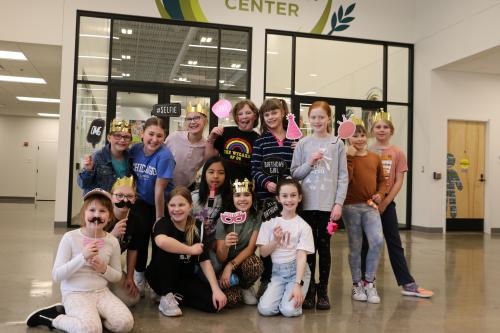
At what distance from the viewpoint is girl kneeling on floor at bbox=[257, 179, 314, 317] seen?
9.06 ft

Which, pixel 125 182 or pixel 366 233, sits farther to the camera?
pixel 366 233

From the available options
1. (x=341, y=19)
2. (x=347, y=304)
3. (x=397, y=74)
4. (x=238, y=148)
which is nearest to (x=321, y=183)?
(x=238, y=148)

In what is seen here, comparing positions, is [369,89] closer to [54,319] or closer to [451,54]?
[451,54]

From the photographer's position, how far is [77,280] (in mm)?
2408

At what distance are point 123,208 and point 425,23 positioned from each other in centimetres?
717

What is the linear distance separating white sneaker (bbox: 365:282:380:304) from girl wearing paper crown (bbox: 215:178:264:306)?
0.83 metres

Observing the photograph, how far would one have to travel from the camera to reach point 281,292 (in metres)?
2.84

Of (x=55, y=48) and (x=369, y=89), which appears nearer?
(x=55, y=48)

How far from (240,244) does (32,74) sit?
8.30 m

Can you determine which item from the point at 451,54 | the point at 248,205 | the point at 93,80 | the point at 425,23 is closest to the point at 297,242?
the point at 248,205

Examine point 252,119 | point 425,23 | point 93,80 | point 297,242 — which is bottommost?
point 297,242

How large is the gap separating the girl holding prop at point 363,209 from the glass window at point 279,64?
4.69m

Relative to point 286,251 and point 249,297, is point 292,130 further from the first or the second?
point 249,297

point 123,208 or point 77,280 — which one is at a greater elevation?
point 123,208
